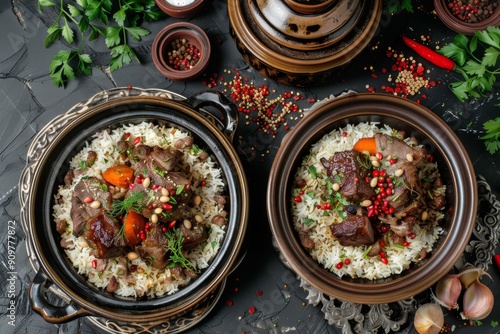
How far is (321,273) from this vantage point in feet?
12.6

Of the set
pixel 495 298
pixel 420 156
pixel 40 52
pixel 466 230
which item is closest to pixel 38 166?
pixel 40 52

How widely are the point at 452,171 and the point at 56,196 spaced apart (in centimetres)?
288

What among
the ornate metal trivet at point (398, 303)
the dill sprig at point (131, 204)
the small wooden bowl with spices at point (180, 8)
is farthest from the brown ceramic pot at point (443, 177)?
the small wooden bowl with spices at point (180, 8)

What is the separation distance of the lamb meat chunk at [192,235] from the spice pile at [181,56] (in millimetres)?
1359

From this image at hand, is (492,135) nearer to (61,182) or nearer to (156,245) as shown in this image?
(156,245)

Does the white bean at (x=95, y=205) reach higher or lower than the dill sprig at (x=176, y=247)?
higher

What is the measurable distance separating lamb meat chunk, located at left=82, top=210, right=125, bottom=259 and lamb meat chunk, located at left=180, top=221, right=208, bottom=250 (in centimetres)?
43

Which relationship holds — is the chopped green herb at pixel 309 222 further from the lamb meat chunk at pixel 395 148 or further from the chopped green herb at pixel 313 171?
the lamb meat chunk at pixel 395 148

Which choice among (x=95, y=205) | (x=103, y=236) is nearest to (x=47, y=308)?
(x=103, y=236)

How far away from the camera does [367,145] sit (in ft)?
13.5

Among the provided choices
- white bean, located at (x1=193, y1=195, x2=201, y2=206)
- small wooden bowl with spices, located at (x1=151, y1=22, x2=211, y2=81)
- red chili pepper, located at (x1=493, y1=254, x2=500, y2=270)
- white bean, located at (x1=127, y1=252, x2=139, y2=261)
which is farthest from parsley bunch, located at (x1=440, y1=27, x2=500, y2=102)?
white bean, located at (x1=127, y1=252, x2=139, y2=261)

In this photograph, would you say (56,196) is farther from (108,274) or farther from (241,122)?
(241,122)

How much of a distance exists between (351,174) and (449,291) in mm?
1202

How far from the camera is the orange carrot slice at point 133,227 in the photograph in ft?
12.7
